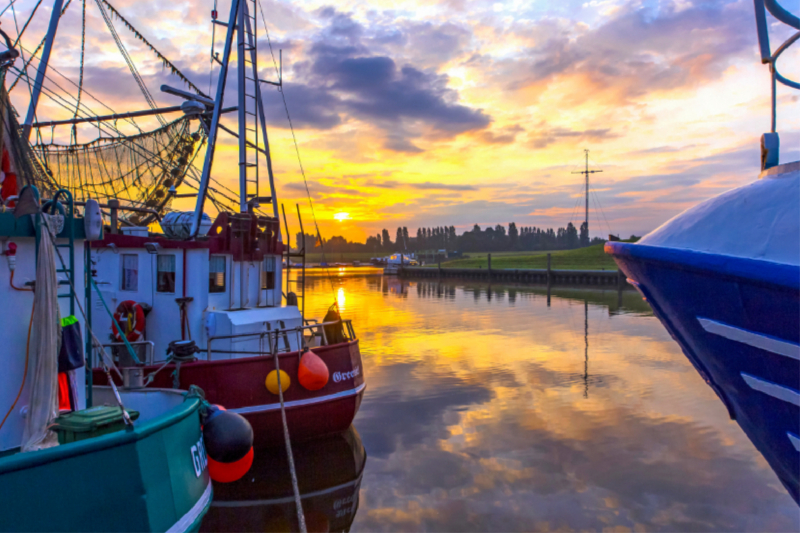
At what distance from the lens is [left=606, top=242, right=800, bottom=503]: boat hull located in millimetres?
4336

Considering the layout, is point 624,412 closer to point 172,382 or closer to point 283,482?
point 283,482

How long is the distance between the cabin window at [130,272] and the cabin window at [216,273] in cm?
160

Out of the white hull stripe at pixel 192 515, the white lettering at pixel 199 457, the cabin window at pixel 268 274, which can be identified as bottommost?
the white hull stripe at pixel 192 515

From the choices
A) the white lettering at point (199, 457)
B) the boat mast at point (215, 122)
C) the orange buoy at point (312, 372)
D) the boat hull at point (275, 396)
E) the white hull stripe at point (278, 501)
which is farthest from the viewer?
the boat mast at point (215, 122)

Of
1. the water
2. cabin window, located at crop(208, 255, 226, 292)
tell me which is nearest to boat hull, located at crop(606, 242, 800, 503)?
the water

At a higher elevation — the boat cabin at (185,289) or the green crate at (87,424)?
the boat cabin at (185,289)

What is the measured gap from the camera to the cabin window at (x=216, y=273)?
10953 millimetres

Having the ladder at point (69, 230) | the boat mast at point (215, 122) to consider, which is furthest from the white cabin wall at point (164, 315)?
the ladder at point (69, 230)

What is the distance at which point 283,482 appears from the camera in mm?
9008

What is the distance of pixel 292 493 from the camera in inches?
344

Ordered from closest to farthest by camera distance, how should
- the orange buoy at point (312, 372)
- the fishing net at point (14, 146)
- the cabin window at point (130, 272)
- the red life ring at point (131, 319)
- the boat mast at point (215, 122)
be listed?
the fishing net at point (14, 146) < the orange buoy at point (312, 372) < the red life ring at point (131, 319) < the cabin window at point (130, 272) < the boat mast at point (215, 122)

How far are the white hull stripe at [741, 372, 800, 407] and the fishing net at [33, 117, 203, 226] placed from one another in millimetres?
17337

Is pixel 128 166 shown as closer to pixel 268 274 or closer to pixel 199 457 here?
pixel 268 274

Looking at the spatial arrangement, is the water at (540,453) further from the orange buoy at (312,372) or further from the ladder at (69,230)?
the ladder at (69,230)
